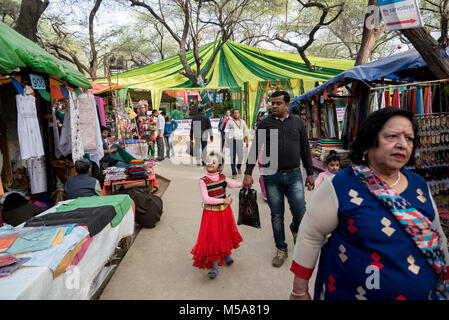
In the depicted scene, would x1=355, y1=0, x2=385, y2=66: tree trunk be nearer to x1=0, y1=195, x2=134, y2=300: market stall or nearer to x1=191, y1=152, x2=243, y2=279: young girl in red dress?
x1=191, y1=152, x2=243, y2=279: young girl in red dress

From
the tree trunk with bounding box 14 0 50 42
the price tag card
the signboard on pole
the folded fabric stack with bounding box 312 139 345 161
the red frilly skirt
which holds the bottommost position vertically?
the red frilly skirt

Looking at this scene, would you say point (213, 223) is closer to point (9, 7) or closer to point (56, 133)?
point (56, 133)

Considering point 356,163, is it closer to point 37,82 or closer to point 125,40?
point 37,82

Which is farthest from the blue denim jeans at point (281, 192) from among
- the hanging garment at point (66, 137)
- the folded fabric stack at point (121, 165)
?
the folded fabric stack at point (121, 165)

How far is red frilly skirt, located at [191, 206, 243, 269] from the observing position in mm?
2912

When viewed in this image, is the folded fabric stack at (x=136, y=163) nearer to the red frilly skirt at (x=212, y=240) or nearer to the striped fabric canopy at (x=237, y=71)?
the red frilly skirt at (x=212, y=240)

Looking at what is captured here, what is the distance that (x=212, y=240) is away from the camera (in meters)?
2.91

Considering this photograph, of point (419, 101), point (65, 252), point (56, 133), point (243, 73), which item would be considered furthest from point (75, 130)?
point (243, 73)

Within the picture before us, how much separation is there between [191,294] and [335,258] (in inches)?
72.6

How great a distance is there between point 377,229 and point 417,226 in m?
0.17

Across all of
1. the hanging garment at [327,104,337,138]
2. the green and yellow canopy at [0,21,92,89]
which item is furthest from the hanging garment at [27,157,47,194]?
the hanging garment at [327,104,337,138]

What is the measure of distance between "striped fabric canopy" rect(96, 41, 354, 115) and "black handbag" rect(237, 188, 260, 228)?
1079 cm

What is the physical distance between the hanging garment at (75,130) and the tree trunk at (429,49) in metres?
5.21

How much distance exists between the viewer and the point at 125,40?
25.8 m
